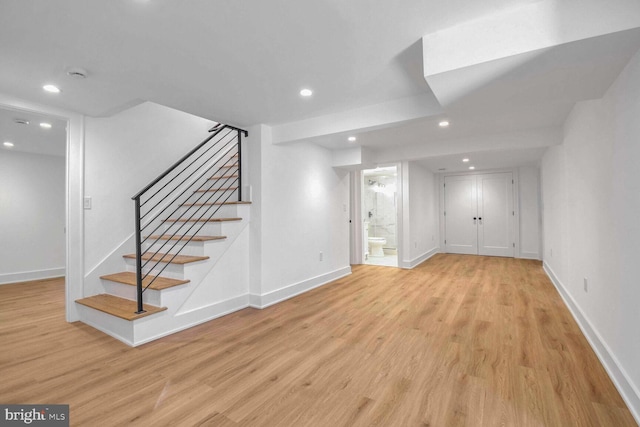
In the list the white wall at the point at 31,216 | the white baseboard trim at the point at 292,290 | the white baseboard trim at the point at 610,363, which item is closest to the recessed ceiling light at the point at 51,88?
the white baseboard trim at the point at 292,290

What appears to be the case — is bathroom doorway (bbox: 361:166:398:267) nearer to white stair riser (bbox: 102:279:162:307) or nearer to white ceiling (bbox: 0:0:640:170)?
white ceiling (bbox: 0:0:640:170)

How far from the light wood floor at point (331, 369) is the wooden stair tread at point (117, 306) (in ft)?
0.82

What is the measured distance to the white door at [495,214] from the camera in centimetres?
706

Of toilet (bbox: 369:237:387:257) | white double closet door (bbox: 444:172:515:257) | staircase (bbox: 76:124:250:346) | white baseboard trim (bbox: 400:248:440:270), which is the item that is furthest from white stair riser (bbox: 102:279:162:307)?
white double closet door (bbox: 444:172:515:257)

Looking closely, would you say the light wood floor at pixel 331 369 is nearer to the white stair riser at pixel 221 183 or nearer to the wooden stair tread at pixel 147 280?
the wooden stair tread at pixel 147 280

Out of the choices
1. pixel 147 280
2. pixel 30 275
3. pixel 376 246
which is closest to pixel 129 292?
pixel 147 280

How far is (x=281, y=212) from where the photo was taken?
12.6 ft

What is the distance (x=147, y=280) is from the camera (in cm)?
307

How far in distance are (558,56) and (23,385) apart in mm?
3888

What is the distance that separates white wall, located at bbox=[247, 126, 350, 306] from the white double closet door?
4.01 metres

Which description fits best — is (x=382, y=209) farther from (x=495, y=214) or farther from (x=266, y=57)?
(x=266, y=57)

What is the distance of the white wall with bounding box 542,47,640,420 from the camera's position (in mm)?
1657

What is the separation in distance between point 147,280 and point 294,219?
1874 millimetres

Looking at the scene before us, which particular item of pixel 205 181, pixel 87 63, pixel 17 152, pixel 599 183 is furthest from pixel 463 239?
pixel 17 152
